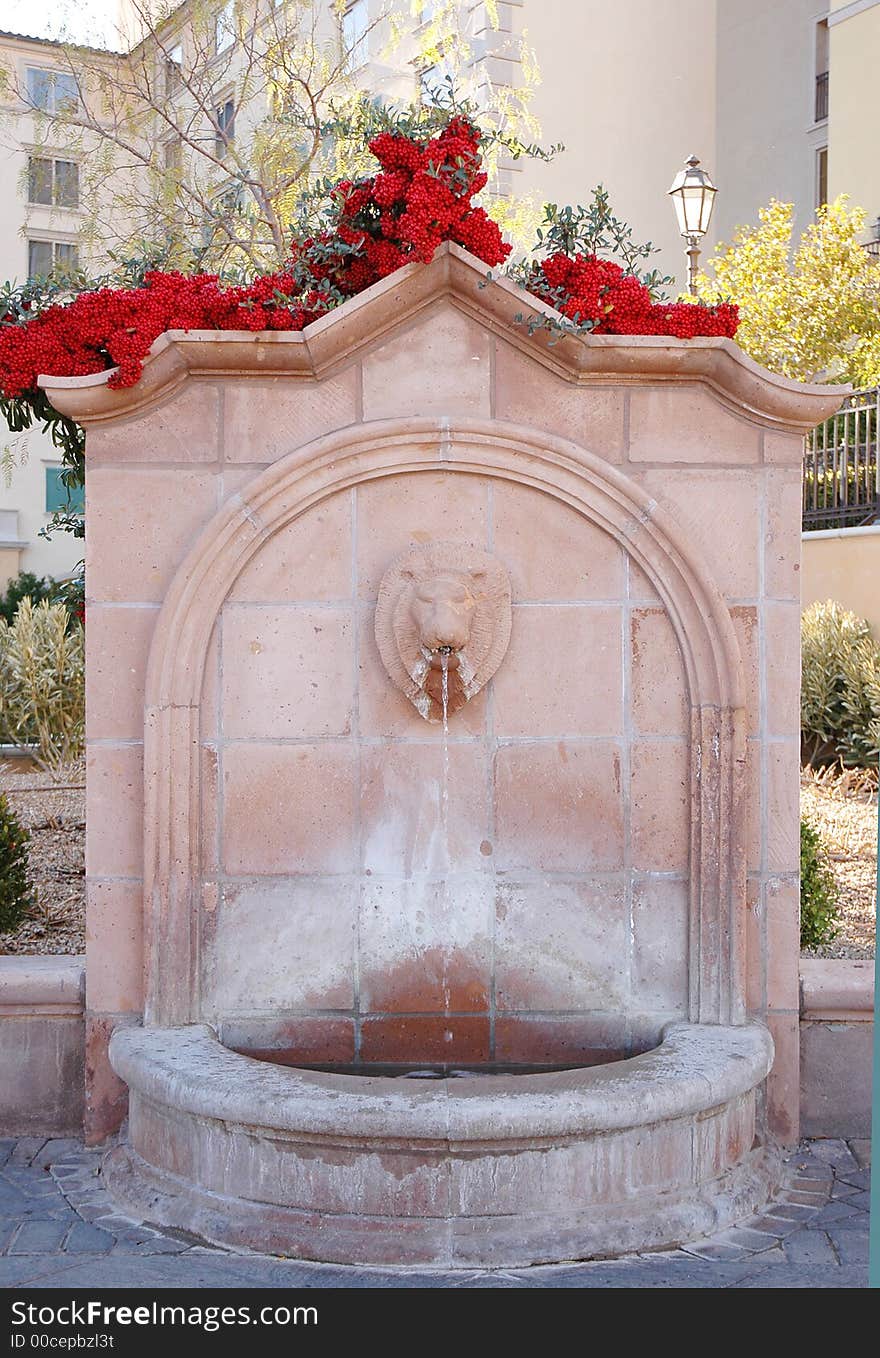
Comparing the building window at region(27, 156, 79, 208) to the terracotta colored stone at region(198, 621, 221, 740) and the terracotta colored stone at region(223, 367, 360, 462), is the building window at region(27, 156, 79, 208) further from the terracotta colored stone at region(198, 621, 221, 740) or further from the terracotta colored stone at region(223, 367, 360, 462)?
the terracotta colored stone at region(198, 621, 221, 740)

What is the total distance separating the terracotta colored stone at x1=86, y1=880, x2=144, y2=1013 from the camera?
13.1 ft

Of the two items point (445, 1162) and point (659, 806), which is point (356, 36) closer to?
point (659, 806)

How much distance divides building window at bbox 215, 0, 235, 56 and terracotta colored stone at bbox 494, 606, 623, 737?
5.77 m

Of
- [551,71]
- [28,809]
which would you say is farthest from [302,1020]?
[551,71]

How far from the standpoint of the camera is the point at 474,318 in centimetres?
398

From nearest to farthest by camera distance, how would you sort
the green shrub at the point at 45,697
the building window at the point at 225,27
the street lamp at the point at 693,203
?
the building window at the point at 225,27 < the street lamp at the point at 693,203 < the green shrub at the point at 45,697

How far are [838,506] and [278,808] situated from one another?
9.38 metres

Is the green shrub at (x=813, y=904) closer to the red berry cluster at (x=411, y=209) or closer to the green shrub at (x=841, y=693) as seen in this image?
the red berry cluster at (x=411, y=209)

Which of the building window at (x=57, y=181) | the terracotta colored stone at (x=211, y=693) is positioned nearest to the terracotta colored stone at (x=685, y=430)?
the terracotta colored stone at (x=211, y=693)

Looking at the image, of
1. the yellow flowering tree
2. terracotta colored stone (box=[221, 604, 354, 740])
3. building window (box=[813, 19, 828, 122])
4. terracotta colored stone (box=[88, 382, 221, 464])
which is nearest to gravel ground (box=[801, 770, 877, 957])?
terracotta colored stone (box=[221, 604, 354, 740])

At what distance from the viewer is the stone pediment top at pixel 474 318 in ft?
12.6

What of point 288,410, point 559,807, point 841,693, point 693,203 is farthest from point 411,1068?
point 693,203

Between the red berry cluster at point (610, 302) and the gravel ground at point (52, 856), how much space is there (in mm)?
3043

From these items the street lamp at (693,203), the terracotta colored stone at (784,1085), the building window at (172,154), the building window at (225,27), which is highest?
the building window at (225,27)
